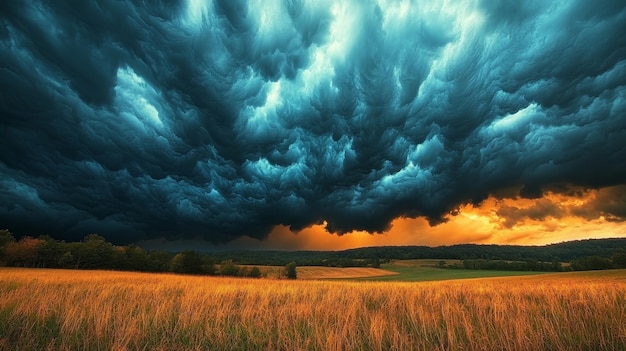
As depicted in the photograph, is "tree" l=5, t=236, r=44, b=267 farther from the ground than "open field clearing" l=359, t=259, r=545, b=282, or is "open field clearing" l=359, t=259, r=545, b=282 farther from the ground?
"tree" l=5, t=236, r=44, b=267

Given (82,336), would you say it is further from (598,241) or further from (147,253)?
(598,241)

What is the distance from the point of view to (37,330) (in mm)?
5395

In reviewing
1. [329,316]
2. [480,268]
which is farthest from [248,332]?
[480,268]

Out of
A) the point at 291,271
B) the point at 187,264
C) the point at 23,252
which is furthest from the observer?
the point at 187,264

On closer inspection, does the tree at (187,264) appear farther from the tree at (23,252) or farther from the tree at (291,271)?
the tree at (23,252)

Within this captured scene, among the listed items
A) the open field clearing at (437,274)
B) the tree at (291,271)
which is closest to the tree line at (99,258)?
the tree at (291,271)

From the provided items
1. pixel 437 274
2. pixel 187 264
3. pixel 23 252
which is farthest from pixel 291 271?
pixel 23 252

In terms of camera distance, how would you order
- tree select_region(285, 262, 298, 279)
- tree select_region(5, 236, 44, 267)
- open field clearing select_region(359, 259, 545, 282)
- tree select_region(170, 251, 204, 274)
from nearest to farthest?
tree select_region(5, 236, 44, 267)
open field clearing select_region(359, 259, 545, 282)
tree select_region(285, 262, 298, 279)
tree select_region(170, 251, 204, 274)

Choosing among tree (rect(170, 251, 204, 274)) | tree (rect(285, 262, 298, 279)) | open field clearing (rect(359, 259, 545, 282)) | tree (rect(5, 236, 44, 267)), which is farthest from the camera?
tree (rect(170, 251, 204, 274))

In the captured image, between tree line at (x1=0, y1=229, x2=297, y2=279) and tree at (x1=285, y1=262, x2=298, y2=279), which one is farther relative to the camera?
tree at (x1=285, y1=262, x2=298, y2=279)

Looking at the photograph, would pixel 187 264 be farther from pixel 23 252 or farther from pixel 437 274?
pixel 437 274

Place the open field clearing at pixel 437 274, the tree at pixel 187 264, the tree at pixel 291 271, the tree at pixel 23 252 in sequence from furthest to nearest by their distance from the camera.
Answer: the tree at pixel 187 264 → the tree at pixel 291 271 → the open field clearing at pixel 437 274 → the tree at pixel 23 252

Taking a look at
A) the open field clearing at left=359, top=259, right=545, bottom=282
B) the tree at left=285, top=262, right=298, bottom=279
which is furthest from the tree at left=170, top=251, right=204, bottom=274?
the open field clearing at left=359, top=259, right=545, bottom=282

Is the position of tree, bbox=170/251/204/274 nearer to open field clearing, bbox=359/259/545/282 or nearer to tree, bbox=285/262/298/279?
tree, bbox=285/262/298/279
